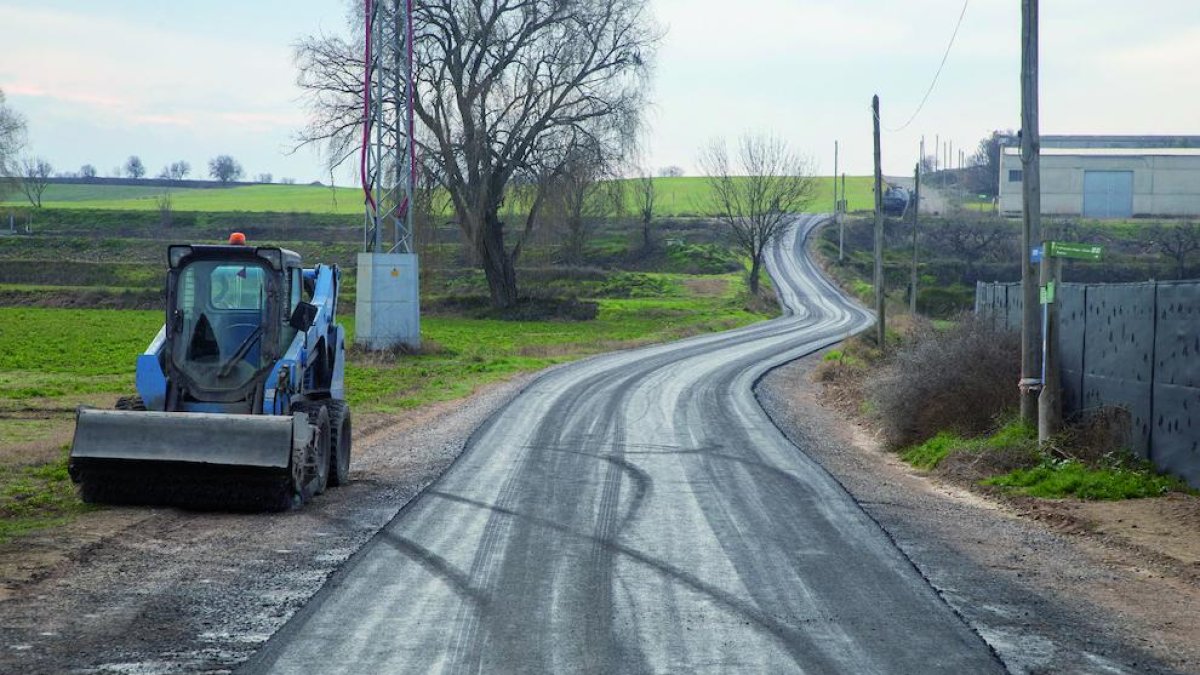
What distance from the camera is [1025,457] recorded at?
52.7 ft

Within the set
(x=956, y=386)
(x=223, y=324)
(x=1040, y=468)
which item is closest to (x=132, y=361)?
(x=223, y=324)

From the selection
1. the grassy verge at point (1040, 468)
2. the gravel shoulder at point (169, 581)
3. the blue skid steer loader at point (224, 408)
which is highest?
the blue skid steer loader at point (224, 408)

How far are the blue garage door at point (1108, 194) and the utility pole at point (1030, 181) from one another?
77407mm

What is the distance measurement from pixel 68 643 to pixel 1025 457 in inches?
481

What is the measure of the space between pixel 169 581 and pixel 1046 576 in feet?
22.7

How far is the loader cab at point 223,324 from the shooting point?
12930mm

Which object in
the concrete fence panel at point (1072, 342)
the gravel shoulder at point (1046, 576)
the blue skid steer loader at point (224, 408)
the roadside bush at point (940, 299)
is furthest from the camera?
the roadside bush at point (940, 299)


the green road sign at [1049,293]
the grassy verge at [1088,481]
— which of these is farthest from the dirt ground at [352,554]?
the green road sign at [1049,293]

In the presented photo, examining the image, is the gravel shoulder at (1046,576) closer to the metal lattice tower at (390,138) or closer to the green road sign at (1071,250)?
the green road sign at (1071,250)

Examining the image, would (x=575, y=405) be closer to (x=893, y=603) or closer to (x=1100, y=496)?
(x=1100, y=496)

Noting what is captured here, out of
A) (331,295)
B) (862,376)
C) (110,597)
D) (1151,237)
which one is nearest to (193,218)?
(1151,237)

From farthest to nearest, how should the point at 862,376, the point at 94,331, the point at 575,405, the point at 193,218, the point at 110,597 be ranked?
1. the point at 193,218
2. the point at 94,331
3. the point at 862,376
4. the point at 575,405
5. the point at 110,597

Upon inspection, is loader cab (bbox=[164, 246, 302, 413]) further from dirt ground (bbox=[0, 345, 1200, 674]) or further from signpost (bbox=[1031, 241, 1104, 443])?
signpost (bbox=[1031, 241, 1104, 443])

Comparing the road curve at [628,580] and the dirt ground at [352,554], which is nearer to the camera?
the road curve at [628,580]
